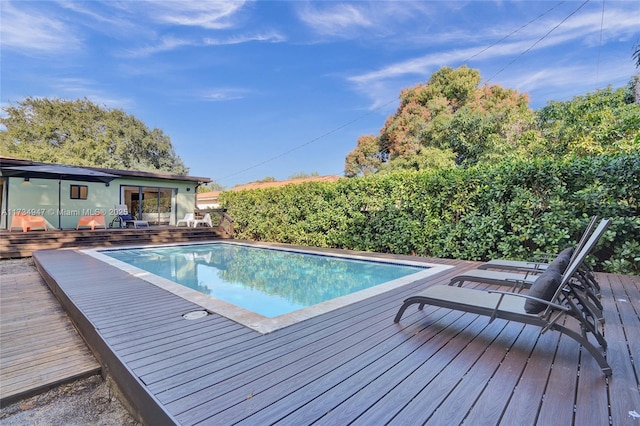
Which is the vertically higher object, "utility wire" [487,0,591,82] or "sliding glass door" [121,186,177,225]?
"utility wire" [487,0,591,82]

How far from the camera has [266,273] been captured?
24.1ft

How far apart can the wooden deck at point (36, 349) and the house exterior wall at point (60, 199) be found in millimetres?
8601

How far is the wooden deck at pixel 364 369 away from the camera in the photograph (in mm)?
1707

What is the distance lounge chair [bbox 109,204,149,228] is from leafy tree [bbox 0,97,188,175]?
13.5 meters

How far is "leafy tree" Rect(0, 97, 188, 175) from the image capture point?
2342cm

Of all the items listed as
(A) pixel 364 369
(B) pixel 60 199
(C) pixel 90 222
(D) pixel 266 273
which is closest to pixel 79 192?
(B) pixel 60 199

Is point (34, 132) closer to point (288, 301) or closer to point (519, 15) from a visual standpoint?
point (288, 301)

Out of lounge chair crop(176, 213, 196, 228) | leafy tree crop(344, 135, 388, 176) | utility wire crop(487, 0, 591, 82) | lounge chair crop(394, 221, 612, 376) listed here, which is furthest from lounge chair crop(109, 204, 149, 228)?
utility wire crop(487, 0, 591, 82)

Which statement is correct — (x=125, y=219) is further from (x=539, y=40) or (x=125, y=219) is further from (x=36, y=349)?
(x=539, y=40)

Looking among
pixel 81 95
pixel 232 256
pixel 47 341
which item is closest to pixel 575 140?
pixel 232 256

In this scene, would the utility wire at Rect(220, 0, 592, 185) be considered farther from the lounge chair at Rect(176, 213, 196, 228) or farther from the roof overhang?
the roof overhang

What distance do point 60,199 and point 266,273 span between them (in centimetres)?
942

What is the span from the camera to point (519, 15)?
11.1m

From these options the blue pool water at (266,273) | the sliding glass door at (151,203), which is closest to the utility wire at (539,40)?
the blue pool water at (266,273)
